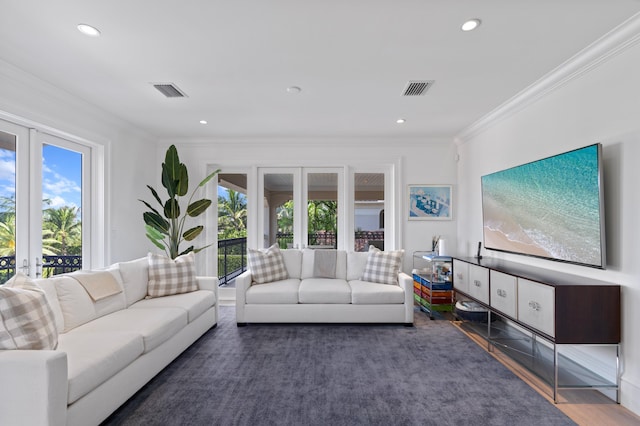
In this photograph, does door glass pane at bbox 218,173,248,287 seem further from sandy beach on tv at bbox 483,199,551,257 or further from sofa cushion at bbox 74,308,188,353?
sandy beach on tv at bbox 483,199,551,257

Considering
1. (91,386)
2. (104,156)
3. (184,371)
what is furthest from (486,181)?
(104,156)

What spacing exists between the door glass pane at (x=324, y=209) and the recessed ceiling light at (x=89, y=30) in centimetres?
345

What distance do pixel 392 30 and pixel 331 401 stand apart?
266cm

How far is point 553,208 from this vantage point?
2.81 meters

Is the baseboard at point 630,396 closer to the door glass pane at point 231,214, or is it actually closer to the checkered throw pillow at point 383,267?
the checkered throw pillow at point 383,267

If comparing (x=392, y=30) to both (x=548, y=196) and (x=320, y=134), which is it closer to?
(x=548, y=196)

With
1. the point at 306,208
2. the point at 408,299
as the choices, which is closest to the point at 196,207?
the point at 306,208

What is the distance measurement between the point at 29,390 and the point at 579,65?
427 centimetres

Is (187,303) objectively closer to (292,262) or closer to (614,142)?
(292,262)

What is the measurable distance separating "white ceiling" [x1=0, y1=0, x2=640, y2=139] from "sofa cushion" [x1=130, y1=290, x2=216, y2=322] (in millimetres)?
2171

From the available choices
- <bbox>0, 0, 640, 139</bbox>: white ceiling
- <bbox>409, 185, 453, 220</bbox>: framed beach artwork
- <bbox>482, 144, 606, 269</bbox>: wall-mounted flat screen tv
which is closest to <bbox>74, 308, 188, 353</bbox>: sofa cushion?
<bbox>0, 0, 640, 139</bbox>: white ceiling

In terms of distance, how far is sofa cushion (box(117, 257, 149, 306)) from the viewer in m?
3.25

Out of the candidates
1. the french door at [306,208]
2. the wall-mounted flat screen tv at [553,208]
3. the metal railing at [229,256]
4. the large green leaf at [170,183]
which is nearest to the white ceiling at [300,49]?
the wall-mounted flat screen tv at [553,208]

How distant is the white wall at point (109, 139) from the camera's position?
2863 mm
